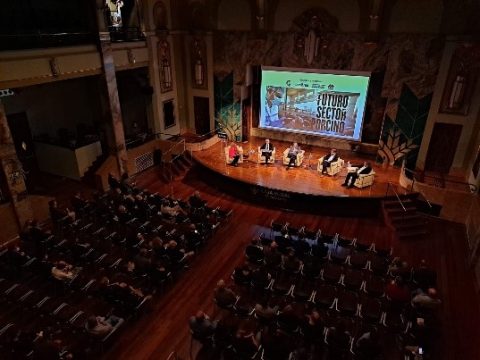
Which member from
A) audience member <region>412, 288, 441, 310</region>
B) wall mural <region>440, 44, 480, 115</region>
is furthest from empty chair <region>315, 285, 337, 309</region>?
wall mural <region>440, 44, 480, 115</region>

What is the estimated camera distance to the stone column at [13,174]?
9.51 m

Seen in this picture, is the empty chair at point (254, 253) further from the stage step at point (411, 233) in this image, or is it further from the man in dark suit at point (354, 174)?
the man in dark suit at point (354, 174)

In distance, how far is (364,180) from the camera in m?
11.8

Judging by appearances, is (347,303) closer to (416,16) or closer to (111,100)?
(416,16)

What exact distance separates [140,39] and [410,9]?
9.80m

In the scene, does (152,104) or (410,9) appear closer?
(410,9)

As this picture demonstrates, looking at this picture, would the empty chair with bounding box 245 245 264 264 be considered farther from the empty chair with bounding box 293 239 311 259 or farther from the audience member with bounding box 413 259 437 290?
the audience member with bounding box 413 259 437 290

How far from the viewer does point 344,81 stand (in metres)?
13.6

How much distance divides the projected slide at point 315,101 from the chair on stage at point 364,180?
2.80 m

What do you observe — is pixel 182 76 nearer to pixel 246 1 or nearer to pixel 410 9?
pixel 246 1

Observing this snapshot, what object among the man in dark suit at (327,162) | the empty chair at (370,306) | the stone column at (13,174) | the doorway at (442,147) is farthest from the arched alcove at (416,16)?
the stone column at (13,174)

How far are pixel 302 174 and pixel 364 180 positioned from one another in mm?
2232

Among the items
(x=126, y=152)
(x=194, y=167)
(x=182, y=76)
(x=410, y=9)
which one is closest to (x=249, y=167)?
(x=194, y=167)

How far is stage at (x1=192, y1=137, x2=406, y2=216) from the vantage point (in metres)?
11.5
